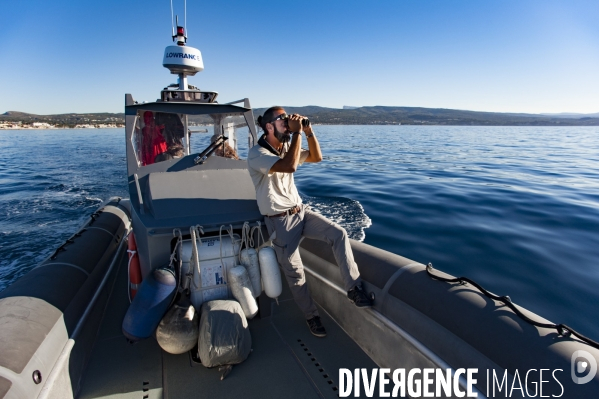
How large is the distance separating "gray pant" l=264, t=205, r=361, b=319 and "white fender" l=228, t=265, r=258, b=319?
33 cm

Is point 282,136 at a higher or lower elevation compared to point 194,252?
higher

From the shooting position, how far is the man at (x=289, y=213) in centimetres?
269

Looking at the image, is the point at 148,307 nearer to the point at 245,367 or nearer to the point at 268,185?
the point at 245,367

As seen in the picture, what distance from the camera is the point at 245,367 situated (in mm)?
2609

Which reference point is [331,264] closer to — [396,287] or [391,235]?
[396,287]

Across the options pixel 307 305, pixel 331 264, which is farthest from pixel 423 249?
pixel 307 305

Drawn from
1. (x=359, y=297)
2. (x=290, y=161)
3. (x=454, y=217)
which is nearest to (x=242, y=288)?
(x=359, y=297)

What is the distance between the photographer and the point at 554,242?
5230 millimetres

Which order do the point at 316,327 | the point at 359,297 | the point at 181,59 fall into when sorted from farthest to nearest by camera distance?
the point at 181,59, the point at 316,327, the point at 359,297

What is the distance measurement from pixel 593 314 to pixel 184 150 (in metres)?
4.74

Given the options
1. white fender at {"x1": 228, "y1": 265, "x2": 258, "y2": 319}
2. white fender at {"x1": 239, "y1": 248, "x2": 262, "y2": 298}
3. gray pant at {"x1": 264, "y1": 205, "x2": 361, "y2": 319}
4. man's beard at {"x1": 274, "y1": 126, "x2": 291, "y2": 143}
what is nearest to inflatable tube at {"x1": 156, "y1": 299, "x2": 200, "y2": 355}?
white fender at {"x1": 228, "y1": 265, "x2": 258, "y2": 319}

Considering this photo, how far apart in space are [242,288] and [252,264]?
0.67ft

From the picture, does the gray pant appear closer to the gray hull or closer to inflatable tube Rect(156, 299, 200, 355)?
the gray hull

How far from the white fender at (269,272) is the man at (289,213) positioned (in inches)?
3.5
